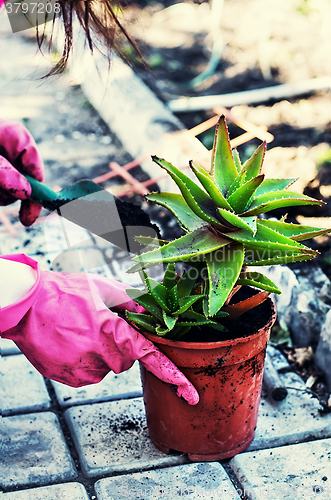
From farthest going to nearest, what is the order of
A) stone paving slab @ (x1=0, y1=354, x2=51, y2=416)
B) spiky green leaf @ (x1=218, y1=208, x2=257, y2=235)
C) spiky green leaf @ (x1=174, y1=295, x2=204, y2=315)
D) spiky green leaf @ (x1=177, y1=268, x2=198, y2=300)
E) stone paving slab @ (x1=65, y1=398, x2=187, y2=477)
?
stone paving slab @ (x1=0, y1=354, x2=51, y2=416)
stone paving slab @ (x1=65, y1=398, x2=187, y2=477)
spiky green leaf @ (x1=177, y1=268, x2=198, y2=300)
spiky green leaf @ (x1=174, y1=295, x2=204, y2=315)
spiky green leaf @ (x1=218, y1=208, x2=257, y2=235)

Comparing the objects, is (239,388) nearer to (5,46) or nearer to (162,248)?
(162,248)

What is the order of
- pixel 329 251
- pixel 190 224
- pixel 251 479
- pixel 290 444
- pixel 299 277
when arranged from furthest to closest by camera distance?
pixel 329 251 < pixel 299 277 < pixel 290 444 < pixel 251 479 < pixel 190 224

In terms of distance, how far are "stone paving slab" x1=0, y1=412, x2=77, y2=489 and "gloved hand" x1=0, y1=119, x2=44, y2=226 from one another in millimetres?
817

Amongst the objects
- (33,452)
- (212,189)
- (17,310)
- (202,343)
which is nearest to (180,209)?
(212,189)

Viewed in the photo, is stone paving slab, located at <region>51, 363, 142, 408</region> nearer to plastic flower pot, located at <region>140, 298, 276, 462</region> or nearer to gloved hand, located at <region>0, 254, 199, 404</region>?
plastic flower pot, located at <region>140, 298, 276, 462</region>

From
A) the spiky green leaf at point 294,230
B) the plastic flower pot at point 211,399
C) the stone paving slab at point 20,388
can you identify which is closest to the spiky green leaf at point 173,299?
the plastic flower pot at point 211,399

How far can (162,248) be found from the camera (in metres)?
1.50

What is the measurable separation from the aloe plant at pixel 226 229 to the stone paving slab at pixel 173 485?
596mm

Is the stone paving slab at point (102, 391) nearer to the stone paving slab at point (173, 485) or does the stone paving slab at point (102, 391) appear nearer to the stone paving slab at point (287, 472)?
the stone paving slab at point (173, 485)

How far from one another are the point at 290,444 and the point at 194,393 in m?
0.49

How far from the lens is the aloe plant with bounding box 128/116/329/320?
1.46 metres

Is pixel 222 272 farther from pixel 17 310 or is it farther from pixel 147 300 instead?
pixel 17 310

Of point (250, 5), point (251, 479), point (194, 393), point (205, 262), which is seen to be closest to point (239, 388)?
point (194, 393)

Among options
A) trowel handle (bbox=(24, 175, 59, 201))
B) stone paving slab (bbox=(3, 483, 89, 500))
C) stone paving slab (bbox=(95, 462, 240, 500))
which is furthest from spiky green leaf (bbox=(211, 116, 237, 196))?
stone paving slab (bbox=(3, 483, 89, 500))
